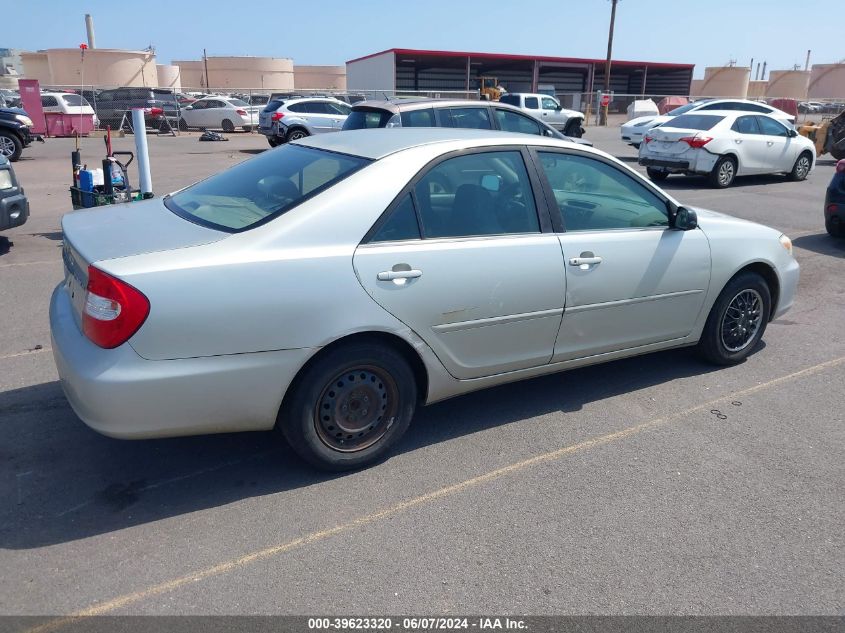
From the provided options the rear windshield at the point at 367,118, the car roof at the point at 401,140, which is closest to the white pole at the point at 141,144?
the rear windshield at the point at 367,118

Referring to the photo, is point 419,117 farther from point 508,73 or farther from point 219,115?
point 508,73

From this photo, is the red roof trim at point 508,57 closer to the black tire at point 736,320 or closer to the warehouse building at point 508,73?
the warehouse building at point 508,73

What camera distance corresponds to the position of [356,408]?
3.60 metres

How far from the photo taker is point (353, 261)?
11.2ft

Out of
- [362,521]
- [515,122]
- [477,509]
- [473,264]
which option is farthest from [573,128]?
[362,521]

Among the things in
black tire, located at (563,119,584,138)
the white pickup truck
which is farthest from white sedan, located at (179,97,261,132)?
black tire, located at (563,119,584,138)

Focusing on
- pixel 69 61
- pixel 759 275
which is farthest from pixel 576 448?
pixel 69 61

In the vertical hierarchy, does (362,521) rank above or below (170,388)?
below

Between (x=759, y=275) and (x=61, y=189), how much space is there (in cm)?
1232

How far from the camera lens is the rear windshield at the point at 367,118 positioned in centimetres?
1075

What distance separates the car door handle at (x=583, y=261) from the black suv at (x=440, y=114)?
21.7 ft

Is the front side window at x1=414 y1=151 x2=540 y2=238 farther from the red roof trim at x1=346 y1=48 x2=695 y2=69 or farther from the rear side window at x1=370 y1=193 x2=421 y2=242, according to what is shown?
the red roof trim at x1=346 y1=48 x2=695 y2=69

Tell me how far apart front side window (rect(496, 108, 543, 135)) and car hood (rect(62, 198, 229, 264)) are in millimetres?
7829

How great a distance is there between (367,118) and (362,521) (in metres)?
8.92
